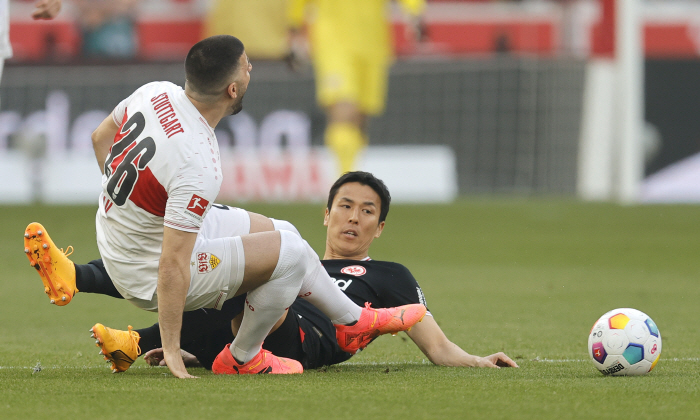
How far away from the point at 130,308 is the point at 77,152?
7.92 metres

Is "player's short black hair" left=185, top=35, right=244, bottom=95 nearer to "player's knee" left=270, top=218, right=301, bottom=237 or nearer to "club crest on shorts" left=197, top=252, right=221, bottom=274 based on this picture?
"club crest on shorts" left=197, top=252, right=221, bottom=274

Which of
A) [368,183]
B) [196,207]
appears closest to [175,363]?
[196,207]

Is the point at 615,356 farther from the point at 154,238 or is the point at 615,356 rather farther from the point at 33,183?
the point at 33,183

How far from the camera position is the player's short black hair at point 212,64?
161 inches

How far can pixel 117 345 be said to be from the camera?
4219mm

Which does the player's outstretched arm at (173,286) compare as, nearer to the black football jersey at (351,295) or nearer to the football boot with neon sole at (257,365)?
the football boot with neon sole at (257,365)

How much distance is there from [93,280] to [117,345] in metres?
0.40

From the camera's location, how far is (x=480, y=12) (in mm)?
26438

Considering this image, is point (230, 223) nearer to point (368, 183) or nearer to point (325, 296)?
point (325, 296)

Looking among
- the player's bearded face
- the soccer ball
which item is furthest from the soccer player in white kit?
the soccer ball

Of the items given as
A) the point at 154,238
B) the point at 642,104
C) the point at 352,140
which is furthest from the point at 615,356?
the point at 642,104

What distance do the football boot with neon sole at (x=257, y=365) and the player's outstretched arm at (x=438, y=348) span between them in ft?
1.87

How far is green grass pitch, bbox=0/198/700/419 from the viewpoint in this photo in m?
3.55

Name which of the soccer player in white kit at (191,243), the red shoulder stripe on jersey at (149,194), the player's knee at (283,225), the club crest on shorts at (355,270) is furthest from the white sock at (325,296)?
the red shoulder stripe on jersey at (149,194)
